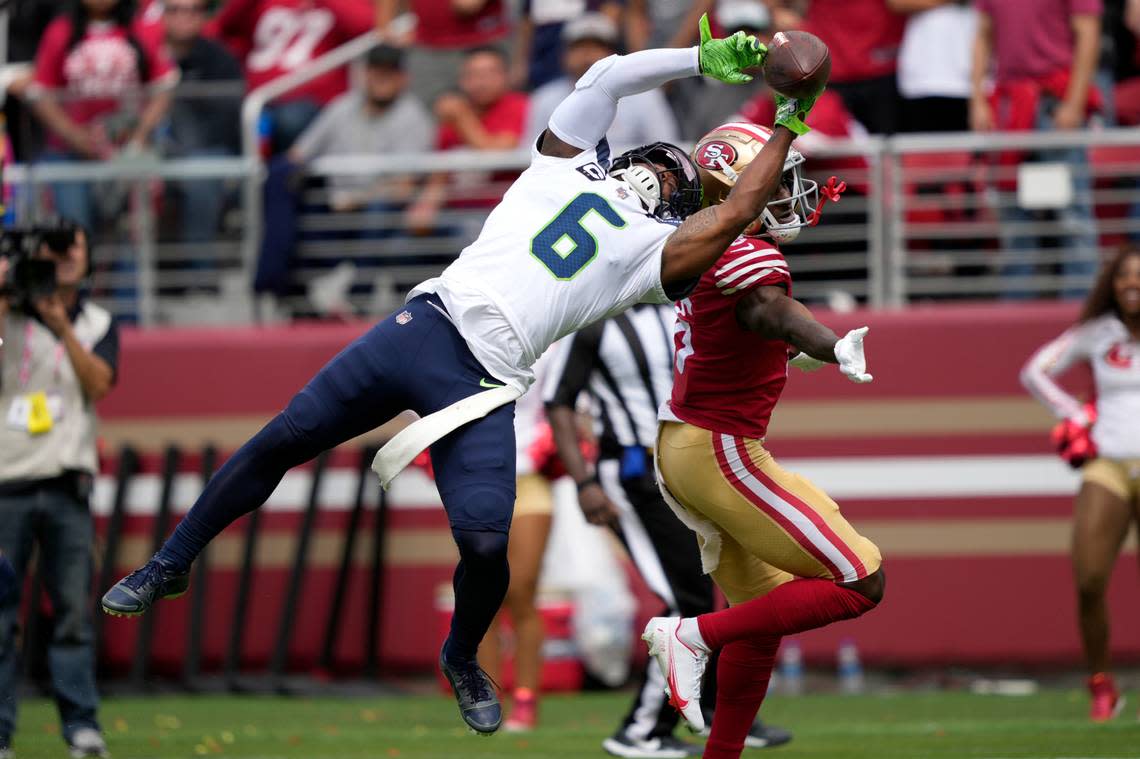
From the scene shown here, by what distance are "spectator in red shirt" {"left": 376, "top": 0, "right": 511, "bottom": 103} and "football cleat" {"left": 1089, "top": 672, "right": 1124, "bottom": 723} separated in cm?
578

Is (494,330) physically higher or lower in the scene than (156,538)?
higher

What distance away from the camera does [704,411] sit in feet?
19.5

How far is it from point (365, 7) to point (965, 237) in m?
4.38

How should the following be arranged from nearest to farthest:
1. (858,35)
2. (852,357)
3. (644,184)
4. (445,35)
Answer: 1. (852,357)
2. (644,184)
3. (858,35)
4. (445,35)

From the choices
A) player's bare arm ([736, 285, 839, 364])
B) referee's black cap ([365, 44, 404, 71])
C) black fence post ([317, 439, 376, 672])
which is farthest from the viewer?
referee's black cap ([365, 44, 404, 71])

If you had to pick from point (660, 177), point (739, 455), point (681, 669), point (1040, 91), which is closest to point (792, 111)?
point (660, 177)

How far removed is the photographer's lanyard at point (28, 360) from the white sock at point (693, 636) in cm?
346

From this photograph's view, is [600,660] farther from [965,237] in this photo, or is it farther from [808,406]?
[965,237]

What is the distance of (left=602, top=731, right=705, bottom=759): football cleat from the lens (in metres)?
Answer: 7.45

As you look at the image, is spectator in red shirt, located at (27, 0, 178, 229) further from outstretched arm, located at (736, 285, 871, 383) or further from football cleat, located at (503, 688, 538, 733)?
outstretched arm, located at (736, 285, 871, 383)

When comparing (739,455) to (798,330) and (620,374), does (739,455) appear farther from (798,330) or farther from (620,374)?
(620,374)

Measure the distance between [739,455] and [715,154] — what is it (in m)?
1.01

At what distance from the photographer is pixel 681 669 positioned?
233 inches

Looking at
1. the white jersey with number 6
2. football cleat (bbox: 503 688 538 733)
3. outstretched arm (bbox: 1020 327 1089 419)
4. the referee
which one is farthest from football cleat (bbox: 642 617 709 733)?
outstretched arm (bbox: 1020 327 1089 419)
